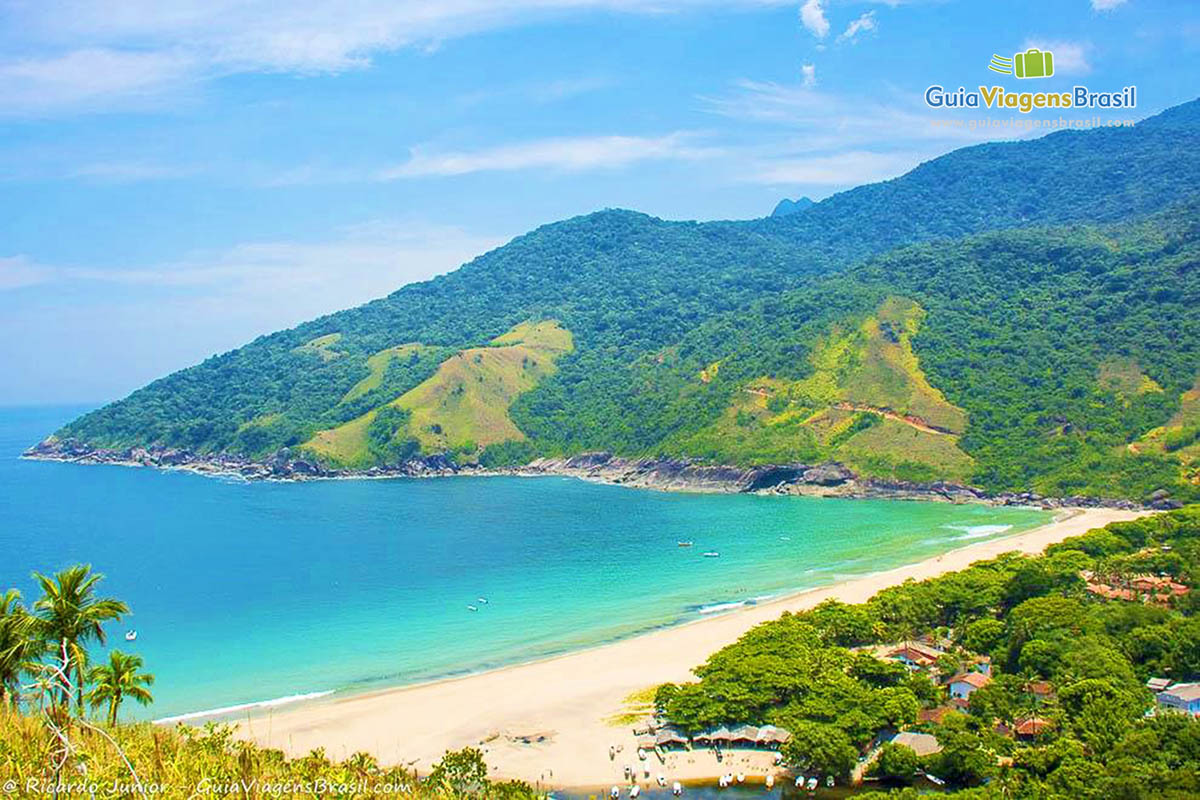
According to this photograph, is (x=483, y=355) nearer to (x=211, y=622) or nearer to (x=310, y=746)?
(x=211, y=622)

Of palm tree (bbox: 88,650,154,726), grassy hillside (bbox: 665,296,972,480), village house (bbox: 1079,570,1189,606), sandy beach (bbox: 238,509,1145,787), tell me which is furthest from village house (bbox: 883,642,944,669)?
grassy hillside (bbox: 665,296,972,480)

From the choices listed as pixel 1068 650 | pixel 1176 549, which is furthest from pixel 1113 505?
pixel 1068 650

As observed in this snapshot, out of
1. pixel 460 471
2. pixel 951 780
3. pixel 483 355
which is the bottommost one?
pixel 951 780

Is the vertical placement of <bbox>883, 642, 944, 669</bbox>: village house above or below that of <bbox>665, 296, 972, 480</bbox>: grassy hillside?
below

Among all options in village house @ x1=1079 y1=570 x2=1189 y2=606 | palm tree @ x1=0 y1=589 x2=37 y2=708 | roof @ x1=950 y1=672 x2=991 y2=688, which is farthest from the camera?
village house @ x1=1079 y1=570 x2=1189 y2=606

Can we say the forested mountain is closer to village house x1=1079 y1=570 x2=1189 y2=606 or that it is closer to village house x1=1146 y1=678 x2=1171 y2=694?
village house x1=1079 y1=570 x2=1189 y2=606

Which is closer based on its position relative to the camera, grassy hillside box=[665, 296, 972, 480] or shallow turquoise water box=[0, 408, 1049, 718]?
shallow turquoise water box=[0, 408, 1049, 718]

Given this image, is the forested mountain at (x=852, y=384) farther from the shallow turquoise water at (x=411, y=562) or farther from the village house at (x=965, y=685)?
the village house at (x=965, y=685)
